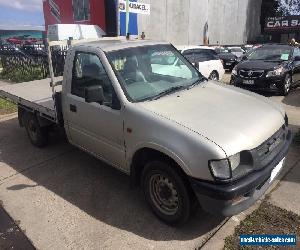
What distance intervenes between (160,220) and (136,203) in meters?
0.54

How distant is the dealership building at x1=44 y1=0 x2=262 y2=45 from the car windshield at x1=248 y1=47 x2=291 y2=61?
307 inches

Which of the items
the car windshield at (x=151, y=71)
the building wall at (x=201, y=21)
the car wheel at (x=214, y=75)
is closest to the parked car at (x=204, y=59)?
the car wheel at (x=214, y=75)

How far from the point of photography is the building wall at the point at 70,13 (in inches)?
863

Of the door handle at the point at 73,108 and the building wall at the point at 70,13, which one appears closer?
the door handle at the point at 73,108

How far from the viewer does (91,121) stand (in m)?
4.41

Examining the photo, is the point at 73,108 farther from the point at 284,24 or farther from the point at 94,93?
the point at 284,24

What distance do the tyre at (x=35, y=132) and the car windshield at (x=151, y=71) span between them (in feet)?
8.68

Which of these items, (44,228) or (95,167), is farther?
(95,167)

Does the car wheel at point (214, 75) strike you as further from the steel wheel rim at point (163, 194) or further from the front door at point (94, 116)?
the steel wheel rim at point (163, 194)

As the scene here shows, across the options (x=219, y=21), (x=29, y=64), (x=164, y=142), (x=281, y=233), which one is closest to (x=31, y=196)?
(x=164, y=142)

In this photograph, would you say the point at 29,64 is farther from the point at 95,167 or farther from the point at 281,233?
the point at 281,233

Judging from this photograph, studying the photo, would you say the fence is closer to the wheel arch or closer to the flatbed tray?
the flatbed tray

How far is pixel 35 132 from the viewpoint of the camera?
625 centimetres

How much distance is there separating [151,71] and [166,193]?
1.73 metres
